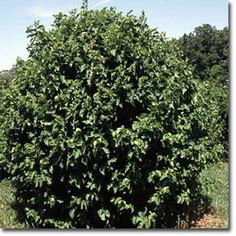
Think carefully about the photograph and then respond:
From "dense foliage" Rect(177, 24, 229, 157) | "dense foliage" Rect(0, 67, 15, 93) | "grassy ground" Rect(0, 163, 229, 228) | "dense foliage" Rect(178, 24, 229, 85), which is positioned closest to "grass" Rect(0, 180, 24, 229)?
"grassy ground" Rect(0, 163, 229, 228)

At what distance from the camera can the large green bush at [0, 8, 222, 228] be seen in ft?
12.1

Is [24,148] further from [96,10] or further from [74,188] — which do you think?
[96,10]

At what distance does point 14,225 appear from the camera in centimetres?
418

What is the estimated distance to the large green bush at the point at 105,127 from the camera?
3.70 m

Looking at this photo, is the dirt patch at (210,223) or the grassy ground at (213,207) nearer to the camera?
the dirt patch at (210,223)

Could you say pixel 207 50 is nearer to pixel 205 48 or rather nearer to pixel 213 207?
pixel 205 48

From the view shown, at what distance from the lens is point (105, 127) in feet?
12.2

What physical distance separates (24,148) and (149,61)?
1.38m

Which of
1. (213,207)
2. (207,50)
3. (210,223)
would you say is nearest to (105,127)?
(210,223)

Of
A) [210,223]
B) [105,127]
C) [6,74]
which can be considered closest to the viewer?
[105,127]

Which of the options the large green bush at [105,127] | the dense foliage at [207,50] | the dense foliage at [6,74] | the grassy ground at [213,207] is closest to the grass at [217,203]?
the grassy ground at [213,207]

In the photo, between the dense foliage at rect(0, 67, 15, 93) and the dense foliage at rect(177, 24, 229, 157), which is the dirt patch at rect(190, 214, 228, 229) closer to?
the dense foliage at rect(0, 67, 15, 93)

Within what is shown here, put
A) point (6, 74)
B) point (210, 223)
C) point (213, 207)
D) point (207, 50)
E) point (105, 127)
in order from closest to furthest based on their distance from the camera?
point (105, 127) → point (210, 223) → point (213, 207) → point (6, 74) → point (207, 50)

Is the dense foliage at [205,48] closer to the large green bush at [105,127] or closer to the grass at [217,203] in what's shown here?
the grass at [217,203]
